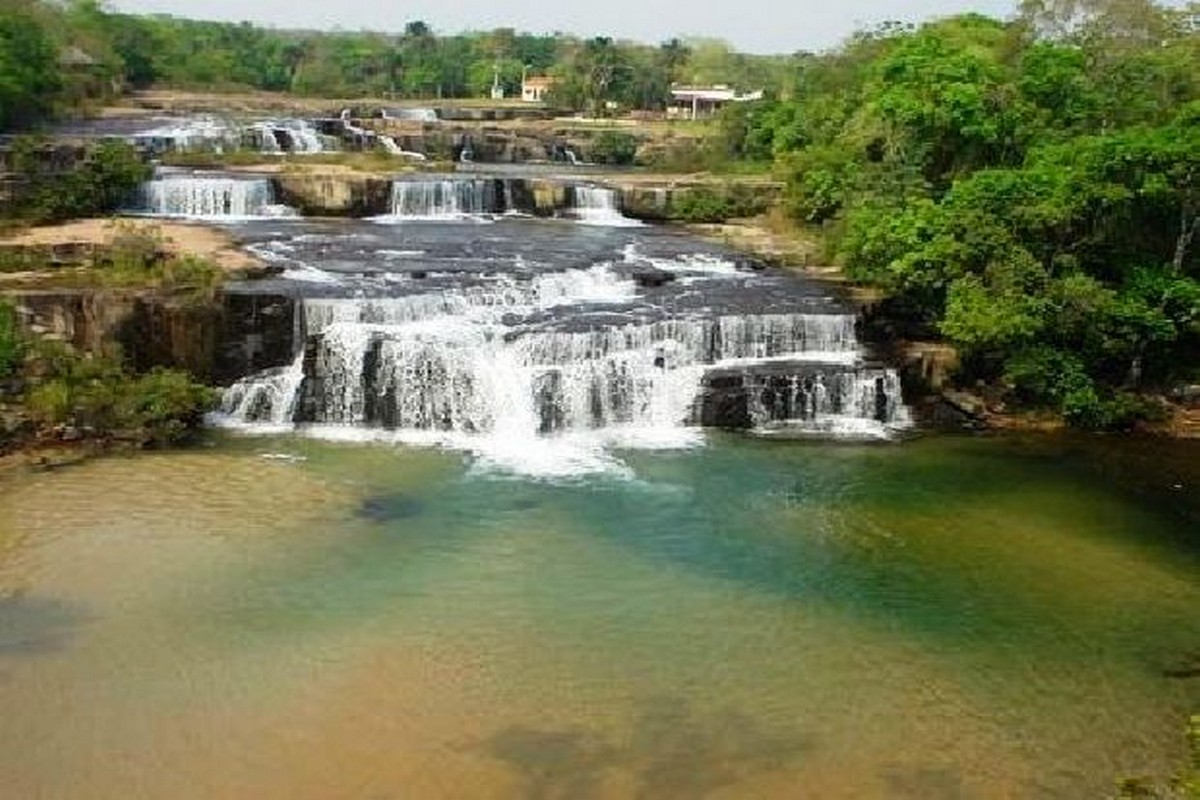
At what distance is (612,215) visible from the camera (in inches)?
1207

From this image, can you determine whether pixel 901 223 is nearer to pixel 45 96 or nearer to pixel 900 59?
pixel 900 59

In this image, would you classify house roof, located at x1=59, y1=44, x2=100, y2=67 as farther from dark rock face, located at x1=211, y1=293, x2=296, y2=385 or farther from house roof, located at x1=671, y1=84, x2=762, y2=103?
dark rock face, located at x1=211, y1=293, x2=296, y2=385

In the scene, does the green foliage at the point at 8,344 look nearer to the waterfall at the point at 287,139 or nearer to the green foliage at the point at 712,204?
the green foliage at the point at 712,204

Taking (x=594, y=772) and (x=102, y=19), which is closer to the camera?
(x=594, y=772)

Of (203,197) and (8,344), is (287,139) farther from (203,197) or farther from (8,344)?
(8,344)

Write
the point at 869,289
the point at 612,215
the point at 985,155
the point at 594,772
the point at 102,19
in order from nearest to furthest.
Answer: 1. the point at 594,772
2. the point at 869,289
3. the point at 985,155
4. the point at 612,215
5. the point at 102,19

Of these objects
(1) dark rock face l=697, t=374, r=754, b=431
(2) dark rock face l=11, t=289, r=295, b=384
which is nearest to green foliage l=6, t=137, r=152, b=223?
(2) dark rock face l=11, t=289, r=295, b=384

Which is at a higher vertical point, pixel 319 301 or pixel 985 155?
pixel 985 155

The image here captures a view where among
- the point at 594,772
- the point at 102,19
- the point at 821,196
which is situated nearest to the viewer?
the point at 594,772

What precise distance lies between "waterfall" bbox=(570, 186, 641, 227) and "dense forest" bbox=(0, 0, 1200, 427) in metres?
4.21

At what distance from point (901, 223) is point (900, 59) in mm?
5502

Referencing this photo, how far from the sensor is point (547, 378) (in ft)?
60.4

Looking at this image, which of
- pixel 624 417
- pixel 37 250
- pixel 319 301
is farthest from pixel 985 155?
pixel 37 250

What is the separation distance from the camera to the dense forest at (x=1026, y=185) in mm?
19422
